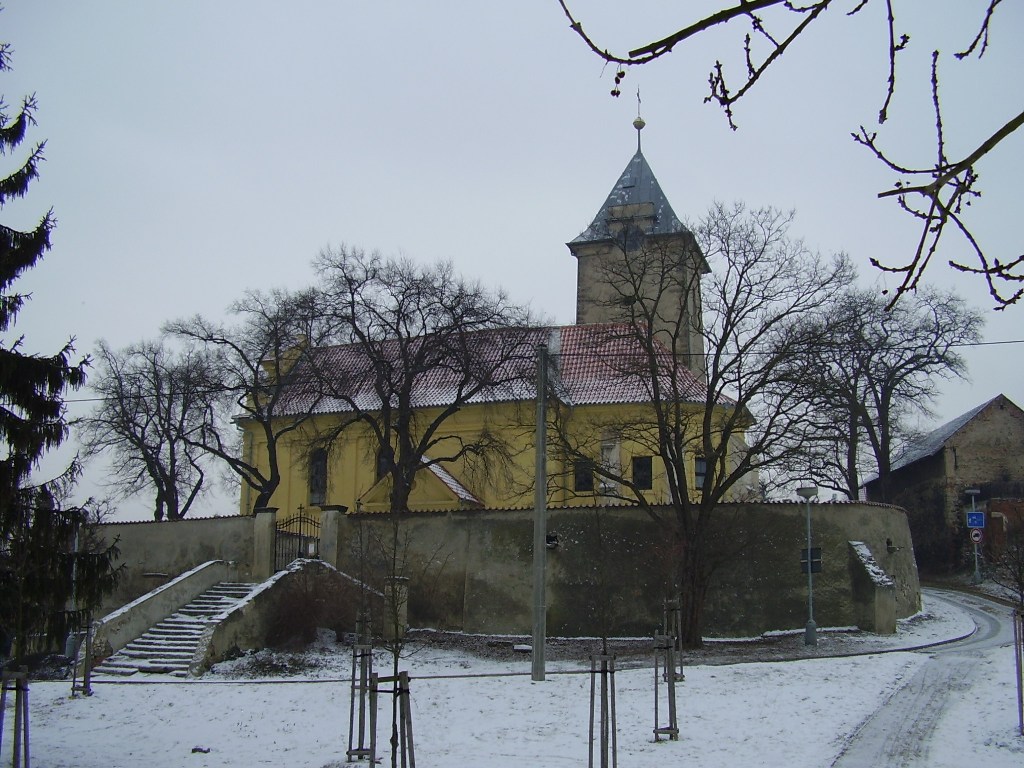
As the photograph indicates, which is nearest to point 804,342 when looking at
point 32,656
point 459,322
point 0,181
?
Answer: point 459,322

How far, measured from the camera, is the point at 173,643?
23.6m

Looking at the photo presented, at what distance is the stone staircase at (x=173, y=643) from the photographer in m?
22.2

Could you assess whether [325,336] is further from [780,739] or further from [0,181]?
A: [780,739]

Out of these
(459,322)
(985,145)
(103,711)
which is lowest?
(103,711)

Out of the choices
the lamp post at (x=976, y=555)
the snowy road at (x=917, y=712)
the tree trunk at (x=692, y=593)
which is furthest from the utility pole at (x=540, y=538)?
the lamp post at (x=976, y=555)

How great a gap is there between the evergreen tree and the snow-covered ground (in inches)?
84.0

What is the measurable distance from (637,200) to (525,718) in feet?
123

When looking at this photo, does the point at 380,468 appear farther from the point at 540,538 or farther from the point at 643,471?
the point at 540,538

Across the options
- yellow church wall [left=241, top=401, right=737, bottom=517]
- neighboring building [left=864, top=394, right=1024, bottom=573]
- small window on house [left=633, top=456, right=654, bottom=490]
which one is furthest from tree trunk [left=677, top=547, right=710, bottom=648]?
neighboring building [left=864, top=394, right=1024, bottom=573]

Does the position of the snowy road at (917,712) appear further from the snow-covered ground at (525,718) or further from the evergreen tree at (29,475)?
the evergreen tree at (29,475)

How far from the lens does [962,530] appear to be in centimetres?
4175

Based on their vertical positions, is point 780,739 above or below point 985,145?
below

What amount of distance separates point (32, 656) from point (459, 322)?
15168mm

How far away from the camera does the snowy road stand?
1234 cm
